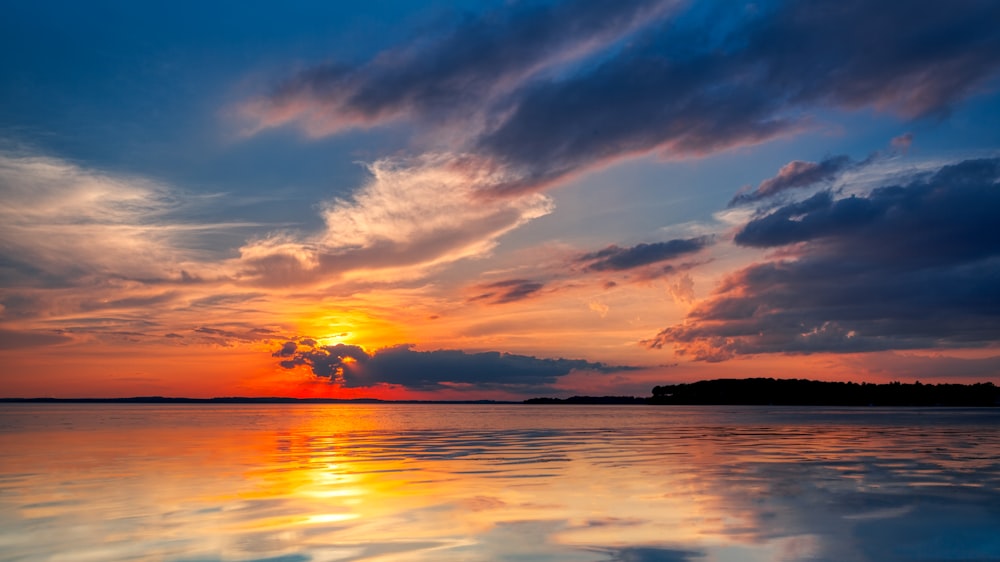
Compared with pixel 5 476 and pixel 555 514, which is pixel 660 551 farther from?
pixel 5 476

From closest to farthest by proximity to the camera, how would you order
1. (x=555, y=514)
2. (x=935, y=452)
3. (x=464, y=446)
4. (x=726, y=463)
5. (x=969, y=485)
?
(x=555, y=514), (x=969, y=485), (x=726, y=463), (x=935, y=452), (x=464, y=446)

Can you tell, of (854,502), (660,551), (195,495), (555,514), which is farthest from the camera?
(195,495)

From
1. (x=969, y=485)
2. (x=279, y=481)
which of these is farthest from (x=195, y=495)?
(x=969, y=485)

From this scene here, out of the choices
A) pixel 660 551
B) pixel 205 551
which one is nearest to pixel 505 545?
pixel 660 551

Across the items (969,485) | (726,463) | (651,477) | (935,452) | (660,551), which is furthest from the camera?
(935,452)

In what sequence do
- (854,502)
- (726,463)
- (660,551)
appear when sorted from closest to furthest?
1. (660,551)
2. (854,502)
3. (726,463)

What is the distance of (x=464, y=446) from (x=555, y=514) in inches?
1015

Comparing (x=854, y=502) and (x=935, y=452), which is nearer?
(x=854, y=502)

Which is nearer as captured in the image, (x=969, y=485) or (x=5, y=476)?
(x=969, y=485)

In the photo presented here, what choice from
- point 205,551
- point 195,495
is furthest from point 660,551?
point 195,495

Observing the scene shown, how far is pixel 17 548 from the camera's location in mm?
14977

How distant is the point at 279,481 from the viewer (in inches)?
1011

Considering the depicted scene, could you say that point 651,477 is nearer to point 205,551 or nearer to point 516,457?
point 516,457

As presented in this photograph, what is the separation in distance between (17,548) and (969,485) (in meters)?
25.9
